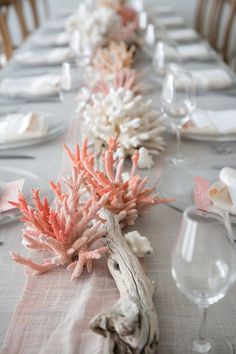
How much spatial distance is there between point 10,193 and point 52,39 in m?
1.71

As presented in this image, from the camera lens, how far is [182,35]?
2309 millimetres

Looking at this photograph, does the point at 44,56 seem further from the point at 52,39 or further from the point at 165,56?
the point at 165,56

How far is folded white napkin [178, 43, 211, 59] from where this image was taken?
1898mm

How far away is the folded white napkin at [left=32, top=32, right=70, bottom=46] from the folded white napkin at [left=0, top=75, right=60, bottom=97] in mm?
664

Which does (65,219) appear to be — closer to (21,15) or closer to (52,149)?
(52,149)

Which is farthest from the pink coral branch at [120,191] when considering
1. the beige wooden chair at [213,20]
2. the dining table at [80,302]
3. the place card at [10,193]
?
the beige wooden chair at [213,20]

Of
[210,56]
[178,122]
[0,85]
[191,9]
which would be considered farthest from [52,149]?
[191,9]

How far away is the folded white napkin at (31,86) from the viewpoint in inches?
58.6

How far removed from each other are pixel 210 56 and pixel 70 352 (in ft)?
5.38

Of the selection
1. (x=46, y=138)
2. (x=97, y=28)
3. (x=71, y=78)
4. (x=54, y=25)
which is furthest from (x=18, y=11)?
(x=46, y=138)

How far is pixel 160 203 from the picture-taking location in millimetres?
806

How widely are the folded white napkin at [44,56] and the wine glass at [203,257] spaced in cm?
158

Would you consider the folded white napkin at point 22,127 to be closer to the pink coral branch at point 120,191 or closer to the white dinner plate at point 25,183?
the white dinner plate at point 25,183

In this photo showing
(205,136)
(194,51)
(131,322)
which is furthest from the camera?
(194,51)
